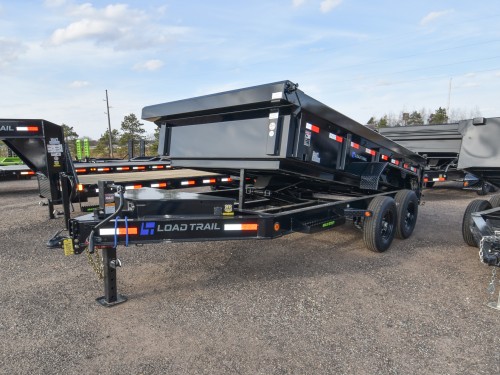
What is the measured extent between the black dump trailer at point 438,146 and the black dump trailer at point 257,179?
197 inches

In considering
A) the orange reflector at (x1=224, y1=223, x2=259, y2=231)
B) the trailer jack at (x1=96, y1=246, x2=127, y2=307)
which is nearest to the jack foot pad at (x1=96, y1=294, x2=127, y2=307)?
the trailer jack at (x1=96, y1=246, x2=127, y2=307)

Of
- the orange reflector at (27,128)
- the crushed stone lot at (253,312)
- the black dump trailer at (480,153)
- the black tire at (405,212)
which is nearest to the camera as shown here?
the crushed stone lot at (253,312)

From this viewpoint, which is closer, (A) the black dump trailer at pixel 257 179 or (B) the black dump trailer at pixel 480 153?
(A) the black dump trailer at pixel 257 179

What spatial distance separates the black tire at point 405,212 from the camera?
5.32 m

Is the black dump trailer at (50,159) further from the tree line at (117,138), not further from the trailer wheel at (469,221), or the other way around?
the tree line at (117,138)

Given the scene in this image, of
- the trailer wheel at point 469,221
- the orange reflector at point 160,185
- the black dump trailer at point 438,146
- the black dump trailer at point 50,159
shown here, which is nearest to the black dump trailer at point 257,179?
the trailer wheel at point 469,221

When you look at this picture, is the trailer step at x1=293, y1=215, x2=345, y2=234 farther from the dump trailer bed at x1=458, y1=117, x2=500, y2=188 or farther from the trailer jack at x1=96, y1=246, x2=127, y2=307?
the dump trailer bed at x1=458, y1=117, x2=500, y2=188

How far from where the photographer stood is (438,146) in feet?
32.9

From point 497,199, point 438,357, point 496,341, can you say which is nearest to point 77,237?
point 438,357

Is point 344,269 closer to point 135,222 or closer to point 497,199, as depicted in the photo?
point 135,222

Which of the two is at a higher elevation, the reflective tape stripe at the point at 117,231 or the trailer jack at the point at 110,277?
the reflective tape stripe at the point at 117,231

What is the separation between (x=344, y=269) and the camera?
169 inches

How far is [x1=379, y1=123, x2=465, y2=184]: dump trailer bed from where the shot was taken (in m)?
9.71

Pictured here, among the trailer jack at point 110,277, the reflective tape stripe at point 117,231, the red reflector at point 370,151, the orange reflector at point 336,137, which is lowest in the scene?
the trailer jack at point 110,277
